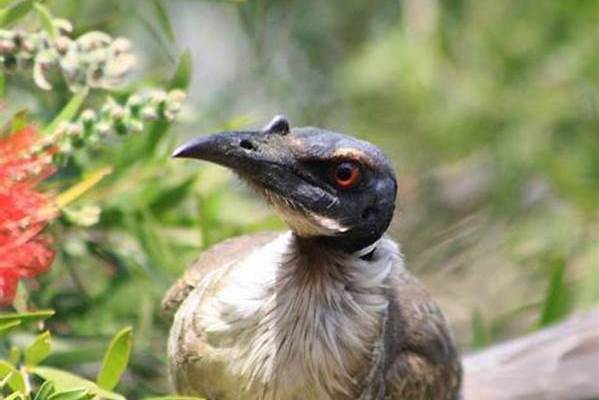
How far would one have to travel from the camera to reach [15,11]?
3.00m

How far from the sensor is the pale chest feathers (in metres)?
3.31

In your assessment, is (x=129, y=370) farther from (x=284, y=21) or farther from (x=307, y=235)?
(x=284, y=21)

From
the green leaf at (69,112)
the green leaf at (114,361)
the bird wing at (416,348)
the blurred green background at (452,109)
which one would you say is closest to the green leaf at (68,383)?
the green leaf at (114,361)

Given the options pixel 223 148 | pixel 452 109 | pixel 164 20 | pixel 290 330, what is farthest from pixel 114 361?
pixel 452 109

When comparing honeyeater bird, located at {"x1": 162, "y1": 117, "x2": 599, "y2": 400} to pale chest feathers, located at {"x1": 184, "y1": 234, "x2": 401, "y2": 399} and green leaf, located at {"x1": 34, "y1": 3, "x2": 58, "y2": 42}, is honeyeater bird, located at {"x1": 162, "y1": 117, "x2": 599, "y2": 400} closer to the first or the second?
pale chest feathers, located at {"x1": 184, "y1": 234, "x2": 401, "y2": 399}

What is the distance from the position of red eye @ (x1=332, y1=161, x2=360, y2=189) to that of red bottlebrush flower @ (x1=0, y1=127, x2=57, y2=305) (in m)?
0.54

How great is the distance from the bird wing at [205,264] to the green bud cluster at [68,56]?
61 cm

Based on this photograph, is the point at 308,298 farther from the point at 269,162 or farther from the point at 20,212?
the point at 20,212

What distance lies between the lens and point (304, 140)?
312cm

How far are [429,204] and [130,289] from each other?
1523 millimetres

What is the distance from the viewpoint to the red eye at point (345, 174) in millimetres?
3156

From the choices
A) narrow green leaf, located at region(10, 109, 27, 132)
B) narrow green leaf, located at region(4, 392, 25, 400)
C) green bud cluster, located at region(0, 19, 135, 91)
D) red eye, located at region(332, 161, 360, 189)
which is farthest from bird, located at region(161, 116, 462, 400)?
narrow green leaf, located at region(4, 392, 25, 400)

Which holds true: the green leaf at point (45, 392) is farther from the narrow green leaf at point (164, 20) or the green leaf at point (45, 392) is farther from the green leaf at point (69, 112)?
the narrow green leaf at point (164, 20)

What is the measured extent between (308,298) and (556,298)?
1083mm
